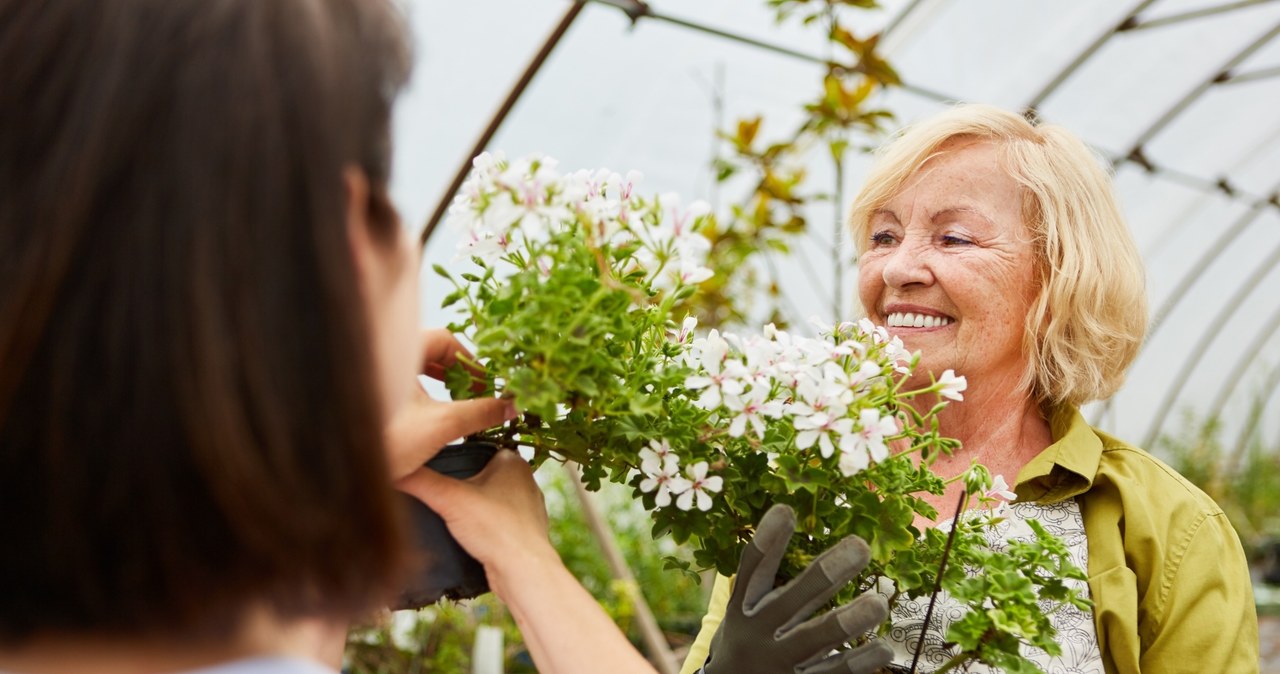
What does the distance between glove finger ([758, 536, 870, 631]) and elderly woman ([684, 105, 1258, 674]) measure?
39cm

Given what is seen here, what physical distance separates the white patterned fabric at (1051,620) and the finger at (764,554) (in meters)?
0.35

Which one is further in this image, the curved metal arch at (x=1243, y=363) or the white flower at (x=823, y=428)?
the curved metal arch at (x=1243, y=363)

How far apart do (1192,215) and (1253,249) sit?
1.08 meters

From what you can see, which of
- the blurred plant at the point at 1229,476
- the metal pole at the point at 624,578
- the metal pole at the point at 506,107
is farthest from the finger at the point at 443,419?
the blurred plant at the point at 1229,476

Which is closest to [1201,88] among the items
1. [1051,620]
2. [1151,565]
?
[1151,565]

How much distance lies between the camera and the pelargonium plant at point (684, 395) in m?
0.95

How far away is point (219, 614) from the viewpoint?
681 mm

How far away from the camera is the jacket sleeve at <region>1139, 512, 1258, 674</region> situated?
136 centimetres

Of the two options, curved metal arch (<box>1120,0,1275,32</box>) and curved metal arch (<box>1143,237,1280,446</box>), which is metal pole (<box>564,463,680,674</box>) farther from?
curved metal arch (<box>1143,237,1280,446</box>)

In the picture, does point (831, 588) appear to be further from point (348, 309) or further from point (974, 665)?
point (348, 309)

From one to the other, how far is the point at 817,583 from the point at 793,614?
5 cm

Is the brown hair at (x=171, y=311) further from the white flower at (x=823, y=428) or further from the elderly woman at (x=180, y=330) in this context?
the white flower at (x=823, y=428)

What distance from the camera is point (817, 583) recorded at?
108 centimetres

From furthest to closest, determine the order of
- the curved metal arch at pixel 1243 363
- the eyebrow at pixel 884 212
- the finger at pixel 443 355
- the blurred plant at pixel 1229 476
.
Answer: the curved metal arch at pixel 1243 363 < the blurred plant at pixel 1229 476 < the eyebrow at pixel 884 212 < the finger at pixel 443 355
